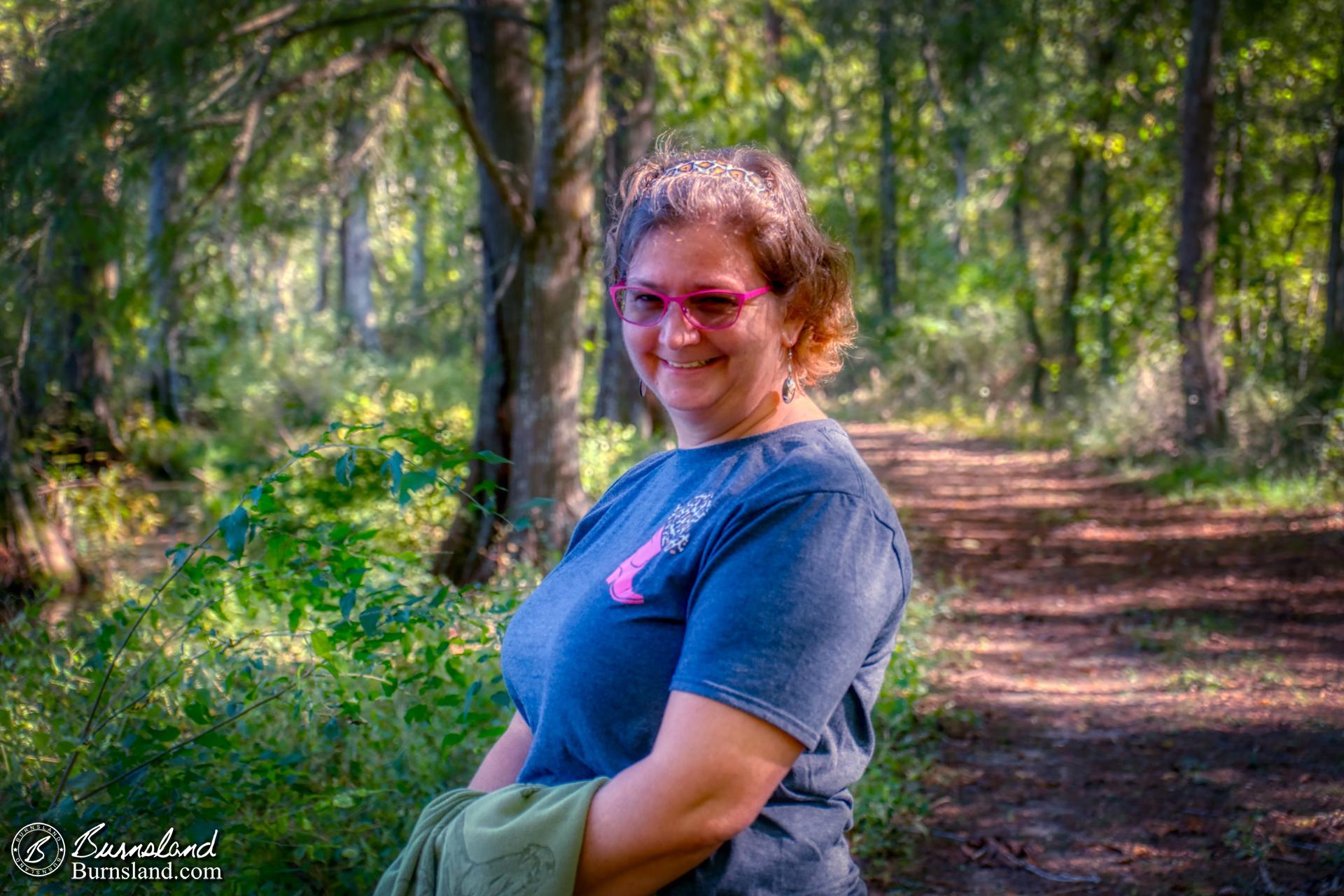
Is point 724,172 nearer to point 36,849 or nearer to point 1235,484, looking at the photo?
point 36,849

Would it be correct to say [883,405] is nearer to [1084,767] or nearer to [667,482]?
[1084,767]

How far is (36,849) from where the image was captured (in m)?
2.50

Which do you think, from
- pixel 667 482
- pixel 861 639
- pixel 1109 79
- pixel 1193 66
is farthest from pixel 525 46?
pixel 1109 79

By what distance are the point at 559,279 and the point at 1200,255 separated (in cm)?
880

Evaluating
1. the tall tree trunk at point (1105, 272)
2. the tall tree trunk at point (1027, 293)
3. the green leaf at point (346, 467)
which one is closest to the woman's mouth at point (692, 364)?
the green leaf at point (346, 467)

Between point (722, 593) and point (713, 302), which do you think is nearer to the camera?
point (722, 593)

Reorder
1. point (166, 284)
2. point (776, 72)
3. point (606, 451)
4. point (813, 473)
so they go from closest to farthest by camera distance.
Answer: point (813, 473), point (166, 284), point (606, 451), point (776, 72)

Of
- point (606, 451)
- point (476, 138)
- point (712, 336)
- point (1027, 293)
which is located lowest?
point (606, 451)

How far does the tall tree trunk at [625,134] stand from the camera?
26.7 ft

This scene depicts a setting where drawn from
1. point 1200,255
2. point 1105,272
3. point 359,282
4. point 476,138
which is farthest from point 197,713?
point 359,282

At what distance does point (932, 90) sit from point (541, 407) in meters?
17.6

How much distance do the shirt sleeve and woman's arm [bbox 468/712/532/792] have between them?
0.60m

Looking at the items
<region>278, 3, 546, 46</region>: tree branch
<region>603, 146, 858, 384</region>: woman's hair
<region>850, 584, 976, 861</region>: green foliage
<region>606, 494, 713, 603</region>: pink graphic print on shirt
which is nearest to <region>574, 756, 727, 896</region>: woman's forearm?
<region>606, 494, 713, 603</region>: pink graphic print on shirt

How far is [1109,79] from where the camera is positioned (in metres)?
15.7
